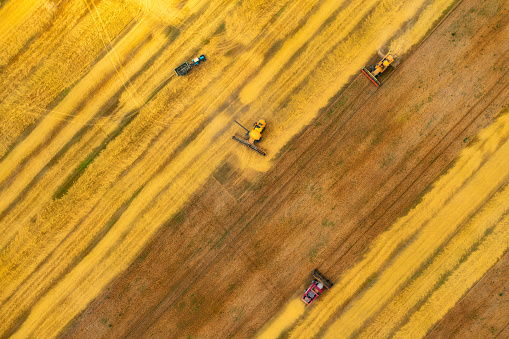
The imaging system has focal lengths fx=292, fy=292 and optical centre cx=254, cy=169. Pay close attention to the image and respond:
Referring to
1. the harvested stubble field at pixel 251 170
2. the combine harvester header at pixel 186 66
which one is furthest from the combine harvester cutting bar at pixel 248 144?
the combine harvester header at pixel 186 66

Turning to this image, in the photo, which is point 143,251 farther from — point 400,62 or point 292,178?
point 400,62

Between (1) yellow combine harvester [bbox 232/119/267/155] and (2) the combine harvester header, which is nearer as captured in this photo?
(1) yellow combine harvester [bbox 232/119/267/155]

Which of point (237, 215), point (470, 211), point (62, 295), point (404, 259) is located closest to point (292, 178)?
point (237, 215)

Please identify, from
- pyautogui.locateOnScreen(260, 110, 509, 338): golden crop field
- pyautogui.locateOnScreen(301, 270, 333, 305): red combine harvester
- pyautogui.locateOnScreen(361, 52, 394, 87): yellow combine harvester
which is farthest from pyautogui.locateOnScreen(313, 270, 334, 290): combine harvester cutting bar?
pyautogui.locateOnScreen(361, 52, 394, 87): yellow combine harvester

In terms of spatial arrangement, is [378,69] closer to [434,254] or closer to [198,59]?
[198,59]

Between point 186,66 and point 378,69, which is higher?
point 378,69

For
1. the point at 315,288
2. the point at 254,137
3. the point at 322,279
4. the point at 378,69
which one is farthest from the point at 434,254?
the point at 254,137

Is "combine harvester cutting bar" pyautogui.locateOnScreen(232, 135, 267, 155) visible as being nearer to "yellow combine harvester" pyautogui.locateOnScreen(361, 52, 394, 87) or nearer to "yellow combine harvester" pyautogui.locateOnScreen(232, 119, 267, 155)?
"yellow combine harvester" pyautogui.locateOnScreen(232, 119, 267, 155)

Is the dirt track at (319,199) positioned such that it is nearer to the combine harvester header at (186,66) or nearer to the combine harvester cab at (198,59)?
the combine harvester header at (186,66)
